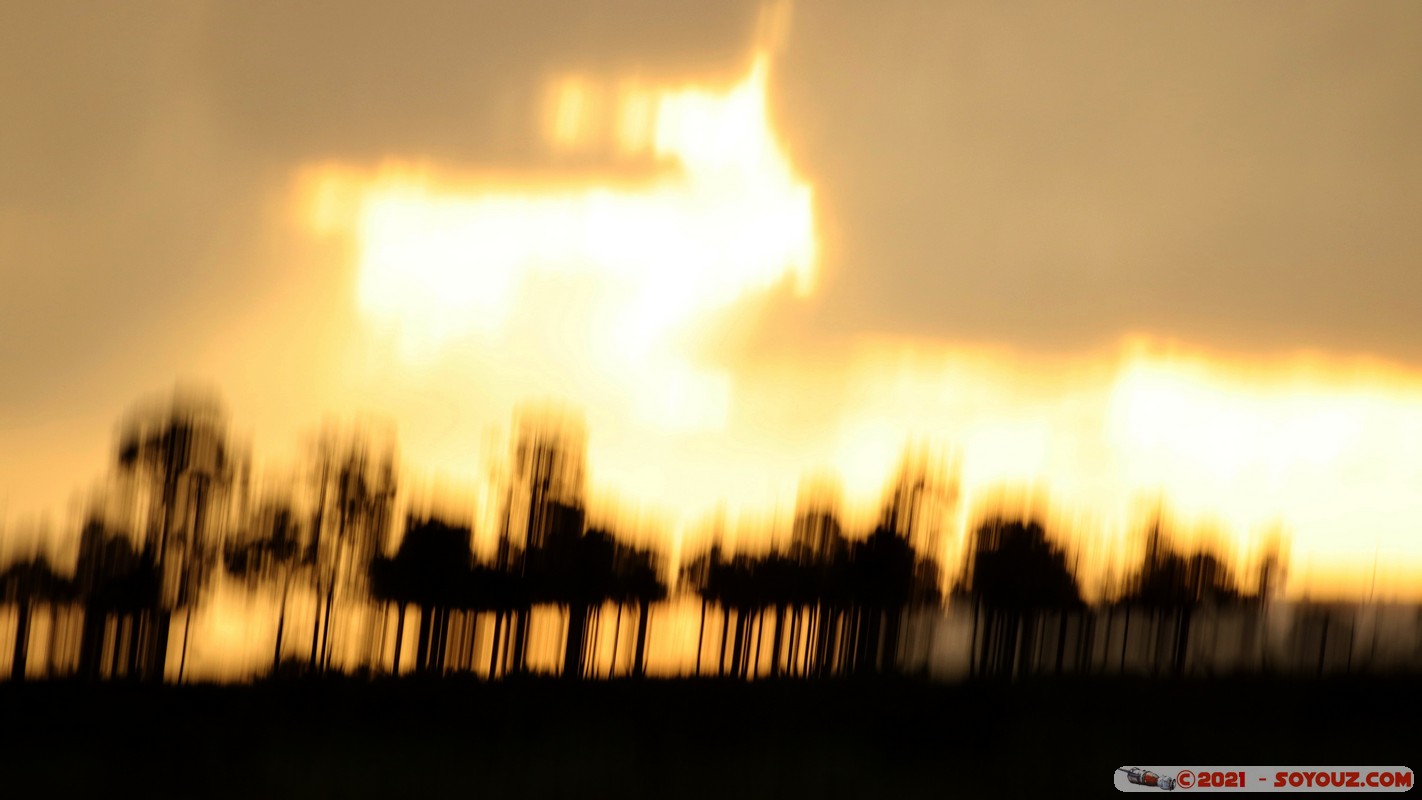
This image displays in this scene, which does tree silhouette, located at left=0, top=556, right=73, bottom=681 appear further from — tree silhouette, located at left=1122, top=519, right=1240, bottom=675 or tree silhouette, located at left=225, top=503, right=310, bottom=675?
tree silhouette, located at left=1122, top=519, right=1240, bottom=675

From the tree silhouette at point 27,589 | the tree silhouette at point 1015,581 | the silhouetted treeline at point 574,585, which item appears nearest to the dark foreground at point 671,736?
the silhouetted treeline at point 574,585

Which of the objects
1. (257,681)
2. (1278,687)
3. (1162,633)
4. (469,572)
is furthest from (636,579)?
(1278,687)

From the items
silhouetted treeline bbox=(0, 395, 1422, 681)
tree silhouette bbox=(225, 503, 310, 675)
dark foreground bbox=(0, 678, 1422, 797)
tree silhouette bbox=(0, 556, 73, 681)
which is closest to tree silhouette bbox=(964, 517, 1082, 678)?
silhouetted treeline bbox=(0, 395, 1422, 681)

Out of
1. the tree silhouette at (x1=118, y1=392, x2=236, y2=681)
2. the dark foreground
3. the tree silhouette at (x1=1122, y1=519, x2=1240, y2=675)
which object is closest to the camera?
the dark foreground

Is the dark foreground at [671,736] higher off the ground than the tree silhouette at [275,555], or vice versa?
the dark foreground at [671,736]

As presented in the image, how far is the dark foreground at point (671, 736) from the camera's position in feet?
100

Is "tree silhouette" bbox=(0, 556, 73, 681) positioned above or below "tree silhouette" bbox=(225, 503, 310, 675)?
below

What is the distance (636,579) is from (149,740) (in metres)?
61.6

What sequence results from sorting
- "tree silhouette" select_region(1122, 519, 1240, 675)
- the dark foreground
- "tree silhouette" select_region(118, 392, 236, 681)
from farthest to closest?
"tree silhouette" select_region(1122, 519, 1240, 675)
"tree silhouette" select_region(118, 392, 236, 681)
the dark foreground

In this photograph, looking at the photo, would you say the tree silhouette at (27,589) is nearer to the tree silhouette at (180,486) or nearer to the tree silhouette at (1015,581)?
the tree silhouette at (180,486)

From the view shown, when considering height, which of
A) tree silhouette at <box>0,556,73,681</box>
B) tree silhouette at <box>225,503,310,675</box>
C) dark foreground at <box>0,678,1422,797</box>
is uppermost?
dark foreground at <box>0,678,1422,797</box>

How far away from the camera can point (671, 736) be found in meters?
36.8

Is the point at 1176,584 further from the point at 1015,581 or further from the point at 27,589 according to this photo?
the point at 27,589

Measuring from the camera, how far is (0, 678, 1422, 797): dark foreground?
30.5 m
